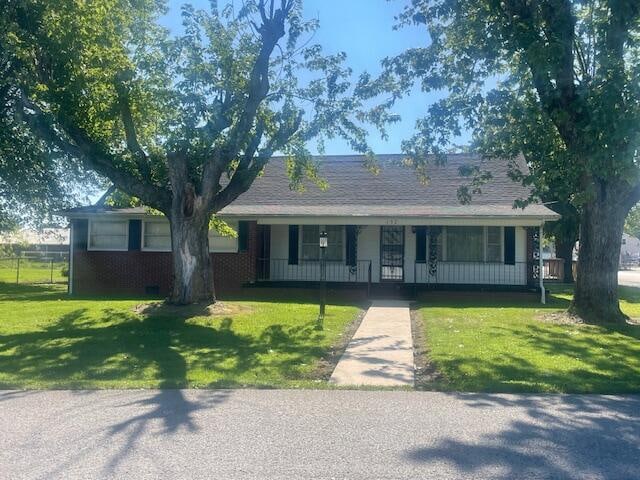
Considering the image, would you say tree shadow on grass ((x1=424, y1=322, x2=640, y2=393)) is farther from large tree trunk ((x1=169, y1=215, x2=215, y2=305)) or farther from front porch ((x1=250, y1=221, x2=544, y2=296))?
front porch ((x1=250, y1=221, x2=544, y2=296))

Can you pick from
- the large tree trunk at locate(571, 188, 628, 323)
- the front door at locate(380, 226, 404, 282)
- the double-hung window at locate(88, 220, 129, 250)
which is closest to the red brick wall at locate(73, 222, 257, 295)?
the double-hung window at locate(88, 220, 129, 250)

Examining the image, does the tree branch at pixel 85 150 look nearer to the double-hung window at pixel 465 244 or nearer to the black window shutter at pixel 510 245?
the double-hung window at pixel 465 244

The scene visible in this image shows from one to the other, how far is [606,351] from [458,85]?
6.94 metres

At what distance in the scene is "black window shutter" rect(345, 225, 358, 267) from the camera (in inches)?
762

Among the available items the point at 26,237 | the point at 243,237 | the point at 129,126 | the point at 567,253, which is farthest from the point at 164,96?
the point at 26,237

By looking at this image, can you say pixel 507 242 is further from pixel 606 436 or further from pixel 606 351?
pixel 606 436

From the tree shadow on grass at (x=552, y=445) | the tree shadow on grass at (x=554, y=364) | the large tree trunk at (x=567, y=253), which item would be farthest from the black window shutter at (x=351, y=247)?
the tree shadow on grass at (x=552, y=445)

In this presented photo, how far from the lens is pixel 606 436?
5.19 meters

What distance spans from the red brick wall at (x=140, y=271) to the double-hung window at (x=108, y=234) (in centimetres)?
26

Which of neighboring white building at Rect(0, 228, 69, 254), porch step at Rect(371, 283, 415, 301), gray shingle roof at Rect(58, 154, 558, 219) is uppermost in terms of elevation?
gray shingle roof at Rect(58, 154, 558, 219)

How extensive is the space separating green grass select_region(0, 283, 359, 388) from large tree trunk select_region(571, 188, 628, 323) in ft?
16.8

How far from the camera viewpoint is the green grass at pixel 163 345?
7754mm

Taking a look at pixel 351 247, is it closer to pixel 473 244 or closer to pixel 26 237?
pixel 473 244

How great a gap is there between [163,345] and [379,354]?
3.64m
